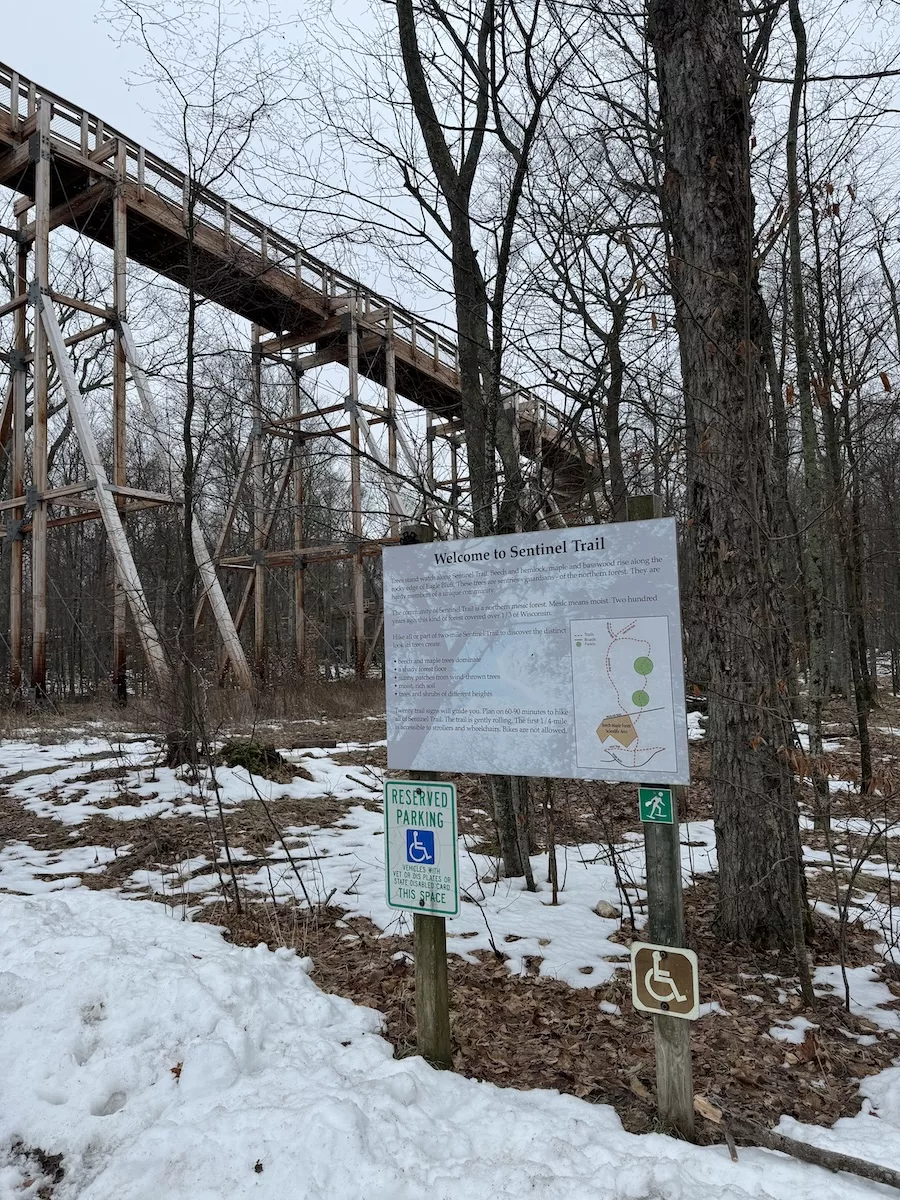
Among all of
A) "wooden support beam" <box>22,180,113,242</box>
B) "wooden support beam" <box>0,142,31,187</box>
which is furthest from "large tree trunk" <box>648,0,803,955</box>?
"wooden support beam" <box>0,142,31,187</box>

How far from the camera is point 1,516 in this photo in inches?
587

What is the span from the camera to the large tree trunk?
3.71 metres

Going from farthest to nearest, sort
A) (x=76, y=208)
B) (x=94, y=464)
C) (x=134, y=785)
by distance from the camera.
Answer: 1. (x=76, y=208)
2. (x=94, y=464)
3. (x=134, y=785)

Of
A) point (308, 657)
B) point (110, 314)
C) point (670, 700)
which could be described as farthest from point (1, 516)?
point (670, 700)

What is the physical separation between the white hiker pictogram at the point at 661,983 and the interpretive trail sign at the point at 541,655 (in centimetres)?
60

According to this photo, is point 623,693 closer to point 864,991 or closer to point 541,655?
point 541,655

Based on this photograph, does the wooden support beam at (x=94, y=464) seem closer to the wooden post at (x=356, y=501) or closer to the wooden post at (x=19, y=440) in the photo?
the wooden post at (x=19, y=440)

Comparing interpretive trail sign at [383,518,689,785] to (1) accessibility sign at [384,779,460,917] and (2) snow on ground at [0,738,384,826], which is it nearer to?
(1) accessibility sign at [384,779,460,917]

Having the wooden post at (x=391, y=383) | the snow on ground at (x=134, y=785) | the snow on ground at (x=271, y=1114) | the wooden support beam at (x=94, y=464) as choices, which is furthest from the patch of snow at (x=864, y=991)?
the wooden post at (x=391, y=383)

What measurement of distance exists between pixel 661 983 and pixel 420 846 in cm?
95

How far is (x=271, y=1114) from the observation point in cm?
242

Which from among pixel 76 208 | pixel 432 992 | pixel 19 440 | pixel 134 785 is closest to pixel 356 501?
pixel 19 440

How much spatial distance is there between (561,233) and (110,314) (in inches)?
392

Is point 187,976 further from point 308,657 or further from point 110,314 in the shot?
point 308,657
